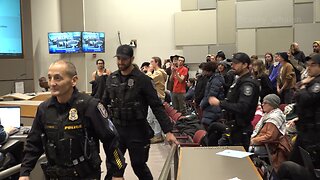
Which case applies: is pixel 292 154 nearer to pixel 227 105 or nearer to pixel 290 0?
pixel 227 105

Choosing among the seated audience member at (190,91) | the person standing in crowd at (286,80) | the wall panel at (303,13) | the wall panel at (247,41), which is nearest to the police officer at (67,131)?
the person standing in crowd at (286,80)

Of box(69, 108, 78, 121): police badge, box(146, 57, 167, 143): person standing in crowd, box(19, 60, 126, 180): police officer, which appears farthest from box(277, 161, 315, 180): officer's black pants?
box(146, 57, 167, 143): person standing in crowd

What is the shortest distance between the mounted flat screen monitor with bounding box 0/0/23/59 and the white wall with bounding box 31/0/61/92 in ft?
3.98

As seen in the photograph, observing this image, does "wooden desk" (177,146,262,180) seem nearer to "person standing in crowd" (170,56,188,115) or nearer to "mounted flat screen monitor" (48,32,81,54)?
"person standing in crowd" (170,56,188,115)

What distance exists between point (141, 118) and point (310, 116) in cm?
168

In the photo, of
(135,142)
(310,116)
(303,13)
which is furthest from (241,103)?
(303,13)

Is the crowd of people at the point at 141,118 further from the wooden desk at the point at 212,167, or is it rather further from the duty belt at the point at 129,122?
the wooden desk at the point at 212,167

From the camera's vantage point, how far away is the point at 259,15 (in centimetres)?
1280

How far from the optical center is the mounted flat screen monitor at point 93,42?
1240 centimetres

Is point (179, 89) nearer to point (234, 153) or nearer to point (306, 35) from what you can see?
point (306, 35)

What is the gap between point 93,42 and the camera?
1262 centimetres

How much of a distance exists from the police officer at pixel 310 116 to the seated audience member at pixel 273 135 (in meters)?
0.34

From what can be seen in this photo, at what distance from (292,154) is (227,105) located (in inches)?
33.3

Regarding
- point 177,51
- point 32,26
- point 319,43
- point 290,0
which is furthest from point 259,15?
point 32,26
